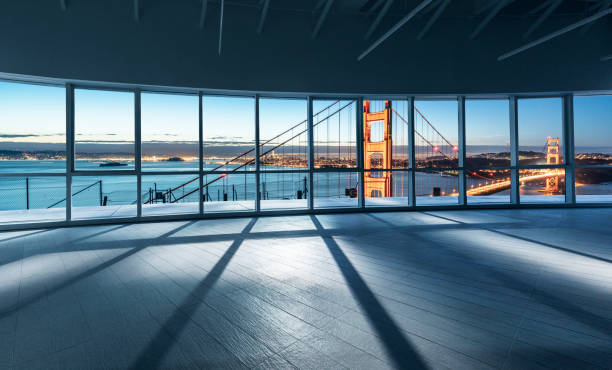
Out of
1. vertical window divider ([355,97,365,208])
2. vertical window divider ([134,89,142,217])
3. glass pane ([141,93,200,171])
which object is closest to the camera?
vertical window divider ([134,89,142,217])

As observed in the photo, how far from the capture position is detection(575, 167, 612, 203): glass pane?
6.93m

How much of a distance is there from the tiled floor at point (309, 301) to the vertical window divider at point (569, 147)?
3034 millimetres

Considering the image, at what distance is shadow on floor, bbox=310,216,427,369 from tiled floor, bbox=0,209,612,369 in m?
0.01

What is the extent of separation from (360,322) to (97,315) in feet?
5.64

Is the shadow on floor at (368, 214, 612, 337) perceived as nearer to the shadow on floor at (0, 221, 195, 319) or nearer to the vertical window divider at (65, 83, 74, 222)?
the shadow on floor at (0, 221, 195, 319)

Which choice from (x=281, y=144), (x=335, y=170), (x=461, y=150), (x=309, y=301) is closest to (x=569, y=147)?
(x=461, y=150)

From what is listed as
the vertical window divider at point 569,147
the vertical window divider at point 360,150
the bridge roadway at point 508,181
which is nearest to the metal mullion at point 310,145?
the vertical window divider at point 360,150

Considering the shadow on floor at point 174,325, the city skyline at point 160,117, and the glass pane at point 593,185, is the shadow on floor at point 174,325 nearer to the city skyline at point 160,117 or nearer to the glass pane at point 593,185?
the city skyline at point 160,117

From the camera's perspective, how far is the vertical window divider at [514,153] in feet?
21.3

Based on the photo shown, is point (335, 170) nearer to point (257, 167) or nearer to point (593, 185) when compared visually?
point (257, 167)

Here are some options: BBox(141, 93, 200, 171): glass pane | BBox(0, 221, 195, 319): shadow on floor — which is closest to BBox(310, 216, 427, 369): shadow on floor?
BBox(0, 221, 195, 319): shadow on floor

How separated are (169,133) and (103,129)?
1.38m

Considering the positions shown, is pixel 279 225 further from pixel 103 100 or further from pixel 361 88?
pixel 103 100

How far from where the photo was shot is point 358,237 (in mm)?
4164
